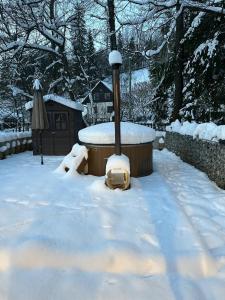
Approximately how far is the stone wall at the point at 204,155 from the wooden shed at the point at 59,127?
13.5 feet

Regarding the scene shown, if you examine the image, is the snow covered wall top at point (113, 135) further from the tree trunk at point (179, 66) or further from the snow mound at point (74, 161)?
the tree trunk at point (179, 66)

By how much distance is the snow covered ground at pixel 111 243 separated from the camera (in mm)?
3160

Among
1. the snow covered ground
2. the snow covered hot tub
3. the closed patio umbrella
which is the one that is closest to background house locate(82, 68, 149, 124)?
the closed patio umbrella

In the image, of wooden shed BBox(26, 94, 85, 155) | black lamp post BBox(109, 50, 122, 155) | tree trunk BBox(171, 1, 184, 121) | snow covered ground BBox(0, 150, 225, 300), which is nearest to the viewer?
snow covered ground BBox(0, 150, 225, 300)

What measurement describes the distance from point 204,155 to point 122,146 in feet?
6.90

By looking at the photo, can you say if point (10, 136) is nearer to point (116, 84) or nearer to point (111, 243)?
point (116, 84)

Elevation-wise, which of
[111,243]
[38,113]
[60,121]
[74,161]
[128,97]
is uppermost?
[128,97]

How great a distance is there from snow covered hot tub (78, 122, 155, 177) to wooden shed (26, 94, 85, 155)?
537 cm

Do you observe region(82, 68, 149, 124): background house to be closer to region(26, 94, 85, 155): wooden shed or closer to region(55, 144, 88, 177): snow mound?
region(26, 94, 85, 155): wooden shed

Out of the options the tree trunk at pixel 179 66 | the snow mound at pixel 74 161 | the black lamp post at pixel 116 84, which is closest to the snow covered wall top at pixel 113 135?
the snow mound at pixel 74 161

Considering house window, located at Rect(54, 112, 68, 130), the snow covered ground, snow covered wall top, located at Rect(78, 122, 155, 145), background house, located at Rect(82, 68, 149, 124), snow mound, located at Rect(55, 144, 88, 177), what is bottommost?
the snow covered ground

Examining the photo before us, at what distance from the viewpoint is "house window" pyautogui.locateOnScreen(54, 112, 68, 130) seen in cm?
1388

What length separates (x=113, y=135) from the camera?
816cm

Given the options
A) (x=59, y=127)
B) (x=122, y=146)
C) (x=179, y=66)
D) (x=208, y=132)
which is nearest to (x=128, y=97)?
(x=179, y=66)
